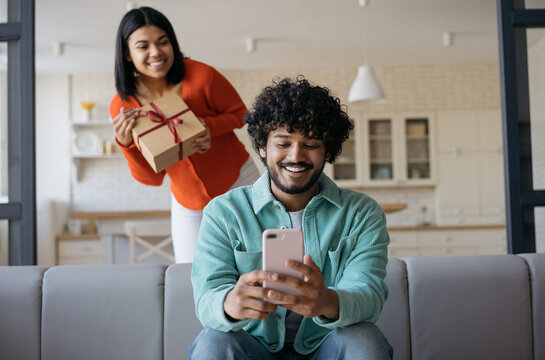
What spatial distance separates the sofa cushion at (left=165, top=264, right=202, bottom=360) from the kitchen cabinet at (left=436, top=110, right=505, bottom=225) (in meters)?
5.39

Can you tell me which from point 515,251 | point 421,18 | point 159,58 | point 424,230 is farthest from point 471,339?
point 424,230

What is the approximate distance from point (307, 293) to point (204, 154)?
1073mm

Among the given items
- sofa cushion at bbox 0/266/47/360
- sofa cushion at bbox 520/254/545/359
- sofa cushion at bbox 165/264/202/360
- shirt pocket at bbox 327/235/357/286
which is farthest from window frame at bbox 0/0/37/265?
sofa cushion at bbox 520/254/545/359

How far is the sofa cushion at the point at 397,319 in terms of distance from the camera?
1618 mm

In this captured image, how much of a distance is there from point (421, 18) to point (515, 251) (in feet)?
11.2

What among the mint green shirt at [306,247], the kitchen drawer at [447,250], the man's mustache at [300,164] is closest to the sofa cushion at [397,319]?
the mint green shirt at [306,247]

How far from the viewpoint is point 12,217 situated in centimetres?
210

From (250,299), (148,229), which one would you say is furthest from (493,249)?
(250,299)

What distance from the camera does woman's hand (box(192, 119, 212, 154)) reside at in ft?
6.42

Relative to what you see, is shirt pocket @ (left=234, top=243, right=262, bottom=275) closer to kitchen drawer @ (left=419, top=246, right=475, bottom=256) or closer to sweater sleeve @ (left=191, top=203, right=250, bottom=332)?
sweater sleeve @ (left=191, top=203, right=250, bottom=332)

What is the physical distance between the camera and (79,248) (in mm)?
5941

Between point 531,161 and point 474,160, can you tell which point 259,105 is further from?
point 474,160

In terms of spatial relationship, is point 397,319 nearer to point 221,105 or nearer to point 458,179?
point 221,105

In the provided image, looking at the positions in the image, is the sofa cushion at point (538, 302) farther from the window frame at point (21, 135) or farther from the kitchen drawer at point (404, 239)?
the kitchen drawer at point (404, 239)
